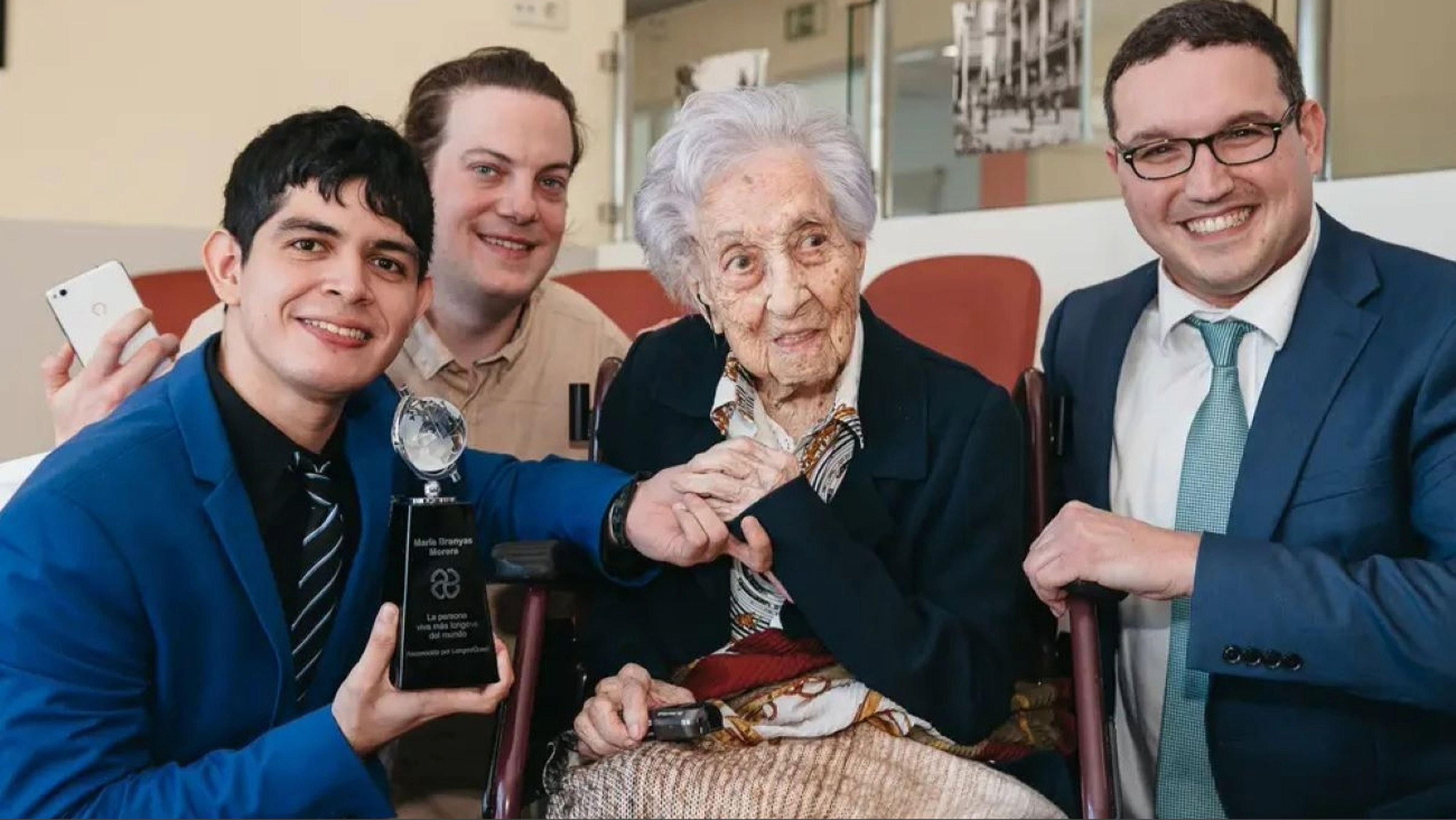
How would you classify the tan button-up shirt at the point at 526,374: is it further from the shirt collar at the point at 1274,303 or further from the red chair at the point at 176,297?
the shirt collar at the point at 1274,303

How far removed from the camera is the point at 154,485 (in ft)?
5.03

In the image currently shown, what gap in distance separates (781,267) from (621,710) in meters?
0.58

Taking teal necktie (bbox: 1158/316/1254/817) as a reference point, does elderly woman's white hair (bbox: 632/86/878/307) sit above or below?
above

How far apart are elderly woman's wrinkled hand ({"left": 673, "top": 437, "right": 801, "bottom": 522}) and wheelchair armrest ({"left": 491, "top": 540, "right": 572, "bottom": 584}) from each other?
18 centimetres

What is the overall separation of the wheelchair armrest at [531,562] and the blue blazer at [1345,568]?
0.77 meters

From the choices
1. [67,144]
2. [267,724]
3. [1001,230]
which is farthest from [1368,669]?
[67,144]

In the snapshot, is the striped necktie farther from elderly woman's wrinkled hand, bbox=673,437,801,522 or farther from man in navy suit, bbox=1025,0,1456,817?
man in navy suit, bbox=1025,0,1456,817

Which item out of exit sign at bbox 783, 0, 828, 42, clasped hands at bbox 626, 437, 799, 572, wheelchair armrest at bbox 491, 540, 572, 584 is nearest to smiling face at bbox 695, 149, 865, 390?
clasped hands at bbox 626, 437, 799, 572

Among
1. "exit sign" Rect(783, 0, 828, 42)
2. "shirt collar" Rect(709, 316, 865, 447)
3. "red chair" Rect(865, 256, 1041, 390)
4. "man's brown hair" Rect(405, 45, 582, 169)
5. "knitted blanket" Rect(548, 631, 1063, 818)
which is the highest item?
"exit sign" Rect(783, 0, 828, 42)

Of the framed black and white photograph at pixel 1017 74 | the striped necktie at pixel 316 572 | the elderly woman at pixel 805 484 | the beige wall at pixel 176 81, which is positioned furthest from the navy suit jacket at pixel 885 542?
the beige wall at pixel 176 81

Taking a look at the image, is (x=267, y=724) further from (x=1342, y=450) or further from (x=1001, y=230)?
(x=1001, y=230)

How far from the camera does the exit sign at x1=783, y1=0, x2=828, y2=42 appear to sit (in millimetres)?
5098

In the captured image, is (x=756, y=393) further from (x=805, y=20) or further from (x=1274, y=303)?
(x=805, y=20)

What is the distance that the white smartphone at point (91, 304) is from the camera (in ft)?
7.01
